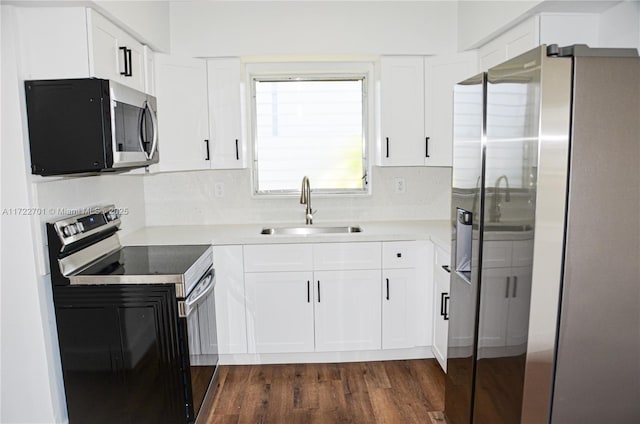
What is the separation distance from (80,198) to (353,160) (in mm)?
1915

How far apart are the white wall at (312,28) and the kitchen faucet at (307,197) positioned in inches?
34.8

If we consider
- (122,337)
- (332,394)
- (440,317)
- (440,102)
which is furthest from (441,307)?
(122,337)

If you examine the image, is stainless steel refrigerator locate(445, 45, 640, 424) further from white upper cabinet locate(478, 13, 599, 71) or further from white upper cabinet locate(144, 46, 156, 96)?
white upper cabinet locate(144, 46, 156, 96)

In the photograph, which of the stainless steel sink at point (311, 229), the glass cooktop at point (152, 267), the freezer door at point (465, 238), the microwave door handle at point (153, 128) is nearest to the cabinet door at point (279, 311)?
the glass cooktop at point (152, 267)

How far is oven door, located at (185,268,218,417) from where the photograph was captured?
2.39 meters

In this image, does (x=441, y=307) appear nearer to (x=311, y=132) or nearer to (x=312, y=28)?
(x=311, y=132)

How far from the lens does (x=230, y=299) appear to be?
312 cm

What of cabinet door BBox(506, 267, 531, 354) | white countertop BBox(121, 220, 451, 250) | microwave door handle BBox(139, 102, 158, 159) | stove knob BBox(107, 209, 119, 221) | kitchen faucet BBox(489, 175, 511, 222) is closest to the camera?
cabinet door BBox(506, 267, 531, 354)

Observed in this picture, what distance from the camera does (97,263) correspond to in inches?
98.4

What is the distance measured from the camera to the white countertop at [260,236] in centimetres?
306

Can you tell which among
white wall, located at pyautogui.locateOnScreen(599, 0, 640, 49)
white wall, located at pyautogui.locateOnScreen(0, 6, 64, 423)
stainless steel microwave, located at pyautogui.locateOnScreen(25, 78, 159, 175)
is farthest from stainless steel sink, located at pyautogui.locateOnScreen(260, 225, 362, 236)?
white wall, located at pyautogui.locateOnScreen(599, 0, 640, 49)

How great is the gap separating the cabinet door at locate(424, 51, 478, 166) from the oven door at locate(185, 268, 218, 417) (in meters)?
1.67

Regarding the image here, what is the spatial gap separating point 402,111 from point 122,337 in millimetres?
2198

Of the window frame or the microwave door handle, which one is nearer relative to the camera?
the microwave door handle
